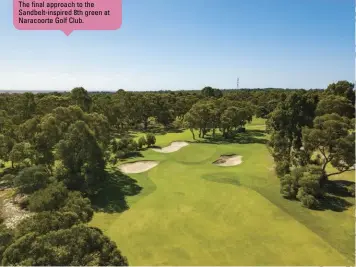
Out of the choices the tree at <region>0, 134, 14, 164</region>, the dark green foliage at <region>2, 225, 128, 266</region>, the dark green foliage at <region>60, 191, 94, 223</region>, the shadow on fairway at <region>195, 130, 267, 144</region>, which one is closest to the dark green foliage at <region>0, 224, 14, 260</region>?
the dark green foliage at <region>2, 225, 128, 266</region>

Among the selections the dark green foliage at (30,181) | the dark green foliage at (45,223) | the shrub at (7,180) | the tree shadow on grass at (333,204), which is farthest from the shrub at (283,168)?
the shrub at (7,180)

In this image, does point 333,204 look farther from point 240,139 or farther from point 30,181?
point 240,139

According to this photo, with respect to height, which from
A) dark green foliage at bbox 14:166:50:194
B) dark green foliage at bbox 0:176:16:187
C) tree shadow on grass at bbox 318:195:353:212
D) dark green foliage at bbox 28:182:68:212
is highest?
dark green foliage at bbox 28:182:68:212

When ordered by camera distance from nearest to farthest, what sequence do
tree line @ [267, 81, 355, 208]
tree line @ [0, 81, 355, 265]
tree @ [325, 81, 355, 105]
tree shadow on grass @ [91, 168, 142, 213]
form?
tree line @ [0, 81, 355, 265] < tree line @ [267, 81, 355, 208] < tree shadow on grass @ [91, 168, 142, 213] < tree @ [325, 81, 355, 105]

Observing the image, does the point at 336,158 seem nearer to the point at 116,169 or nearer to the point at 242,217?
the point at 242,217

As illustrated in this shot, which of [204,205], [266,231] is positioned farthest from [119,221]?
[266,231]

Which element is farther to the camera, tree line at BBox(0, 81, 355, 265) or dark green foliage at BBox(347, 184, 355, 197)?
dark green foliage at BBox(347, 184, 355, 197)

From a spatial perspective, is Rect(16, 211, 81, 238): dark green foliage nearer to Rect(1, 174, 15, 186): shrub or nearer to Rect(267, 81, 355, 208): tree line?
Rect(267, 81, 355, 208): tree line

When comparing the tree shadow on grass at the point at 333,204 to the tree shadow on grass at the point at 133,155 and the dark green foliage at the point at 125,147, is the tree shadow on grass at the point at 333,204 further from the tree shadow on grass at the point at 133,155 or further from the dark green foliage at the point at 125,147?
the dark green foliage at the point at 125,147
